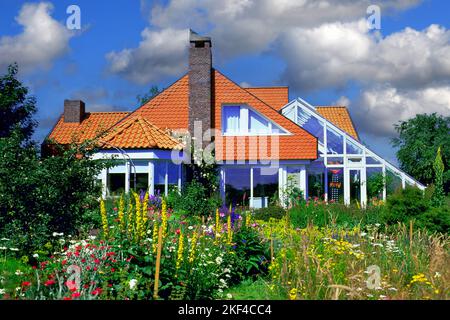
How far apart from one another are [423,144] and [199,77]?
88.7 feet

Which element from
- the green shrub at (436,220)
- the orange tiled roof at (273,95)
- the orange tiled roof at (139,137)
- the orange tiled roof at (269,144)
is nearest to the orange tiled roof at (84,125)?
the orange tiled roof at (139,137)

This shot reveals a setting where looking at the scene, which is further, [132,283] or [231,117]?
[231,117]

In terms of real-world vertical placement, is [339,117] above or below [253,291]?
above

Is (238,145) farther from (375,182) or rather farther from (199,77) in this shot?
(375,182)

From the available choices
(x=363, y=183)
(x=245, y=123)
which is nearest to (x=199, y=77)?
(x=245, y=123)

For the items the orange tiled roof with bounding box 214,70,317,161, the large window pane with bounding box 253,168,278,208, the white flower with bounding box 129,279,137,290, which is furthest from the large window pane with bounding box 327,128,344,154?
the white flower with bounding box 129,279,137,290

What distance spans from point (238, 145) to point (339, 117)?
1191 cm

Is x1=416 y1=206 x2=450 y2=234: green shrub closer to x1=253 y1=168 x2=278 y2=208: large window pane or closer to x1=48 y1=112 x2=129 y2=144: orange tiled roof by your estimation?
x1=253 y1=168 x2=278 y2=208: large window pane

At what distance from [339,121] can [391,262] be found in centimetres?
2642

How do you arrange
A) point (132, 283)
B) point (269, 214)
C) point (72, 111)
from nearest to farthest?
point (132, 283) < point (269, 214) < point (72, 111)

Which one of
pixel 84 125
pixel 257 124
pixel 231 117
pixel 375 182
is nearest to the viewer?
pixel 257 124

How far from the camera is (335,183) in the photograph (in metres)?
27.2

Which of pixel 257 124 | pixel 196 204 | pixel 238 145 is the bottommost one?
pixel 196 204
